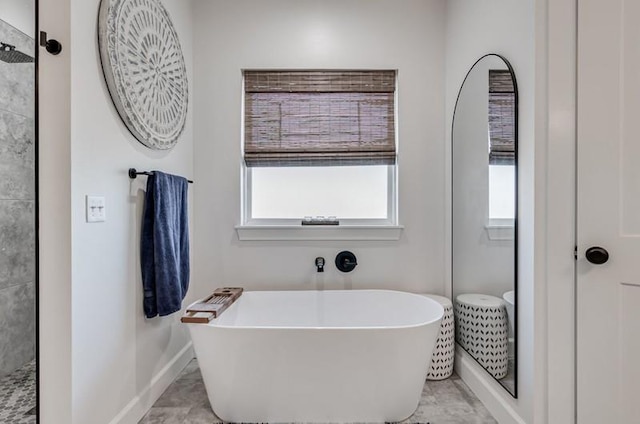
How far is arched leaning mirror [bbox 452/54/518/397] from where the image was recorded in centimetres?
152

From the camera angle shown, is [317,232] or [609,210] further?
[317,232]

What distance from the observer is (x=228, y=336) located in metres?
1.45

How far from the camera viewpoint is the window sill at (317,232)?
2.24 meters

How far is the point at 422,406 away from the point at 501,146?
1.45 m

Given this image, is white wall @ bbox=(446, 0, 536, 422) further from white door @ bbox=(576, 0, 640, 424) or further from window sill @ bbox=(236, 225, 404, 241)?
window sill @ bbox=(236, 225, 404, 241)

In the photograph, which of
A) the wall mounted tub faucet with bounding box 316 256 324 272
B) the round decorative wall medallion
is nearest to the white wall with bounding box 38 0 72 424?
the round decorative wall medallion

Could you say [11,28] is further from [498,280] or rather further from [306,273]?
[498,280]

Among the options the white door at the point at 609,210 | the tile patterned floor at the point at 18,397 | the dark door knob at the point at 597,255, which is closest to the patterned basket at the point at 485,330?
the white door at the point at 609,210

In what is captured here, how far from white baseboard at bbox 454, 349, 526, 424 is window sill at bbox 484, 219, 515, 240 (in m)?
0.77

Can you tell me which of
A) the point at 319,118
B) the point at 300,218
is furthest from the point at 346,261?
the point at 319,118

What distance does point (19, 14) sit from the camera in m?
1.71

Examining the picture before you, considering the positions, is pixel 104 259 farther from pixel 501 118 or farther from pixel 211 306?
pixel 501 118

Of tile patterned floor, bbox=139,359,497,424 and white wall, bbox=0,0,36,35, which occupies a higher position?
white wall, bbox=0,0,36,35

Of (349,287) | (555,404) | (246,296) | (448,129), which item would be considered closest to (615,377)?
(555,404)
